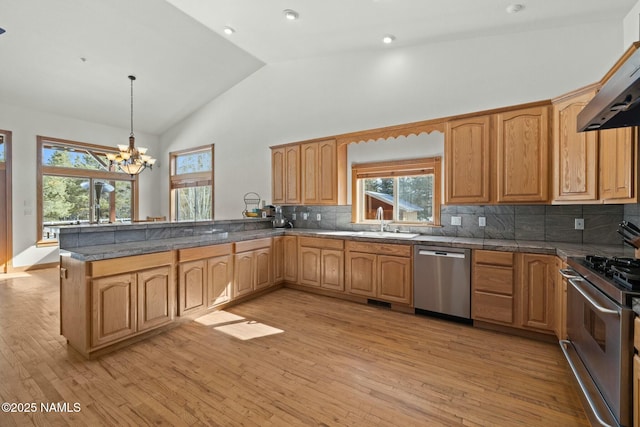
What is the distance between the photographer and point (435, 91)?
3.76m

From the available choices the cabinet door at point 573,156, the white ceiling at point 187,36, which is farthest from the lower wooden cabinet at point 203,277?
the cabinet door at point 573,156

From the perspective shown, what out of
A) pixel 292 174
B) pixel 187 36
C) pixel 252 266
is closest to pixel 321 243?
pixel 252 266

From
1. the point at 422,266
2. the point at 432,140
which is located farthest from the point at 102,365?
the point at 432,140

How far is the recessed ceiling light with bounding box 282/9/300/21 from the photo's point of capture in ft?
11.2

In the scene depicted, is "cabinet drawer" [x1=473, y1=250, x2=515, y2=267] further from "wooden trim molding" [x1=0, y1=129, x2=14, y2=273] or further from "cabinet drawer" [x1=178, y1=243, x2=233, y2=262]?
"wooden trim molding" [x1=0, y1=129, x2=14, y2=273]

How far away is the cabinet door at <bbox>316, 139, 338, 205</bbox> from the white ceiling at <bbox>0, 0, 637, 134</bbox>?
4.74 ft

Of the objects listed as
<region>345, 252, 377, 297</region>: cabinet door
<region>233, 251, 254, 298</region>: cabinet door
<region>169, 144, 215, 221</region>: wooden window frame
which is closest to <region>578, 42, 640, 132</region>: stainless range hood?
<region>345, 252, 377, 297</region>: cabinet door

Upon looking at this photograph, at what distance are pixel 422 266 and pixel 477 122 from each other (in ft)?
5.59

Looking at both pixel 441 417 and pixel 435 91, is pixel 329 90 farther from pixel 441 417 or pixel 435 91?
pixel 441 417

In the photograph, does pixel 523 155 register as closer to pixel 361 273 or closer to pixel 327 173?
pixel 361 273

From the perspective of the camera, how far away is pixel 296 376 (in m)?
2.19

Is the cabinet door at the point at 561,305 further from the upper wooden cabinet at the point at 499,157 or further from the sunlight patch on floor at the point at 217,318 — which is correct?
the sunlight patch on floor at the point at 217,318

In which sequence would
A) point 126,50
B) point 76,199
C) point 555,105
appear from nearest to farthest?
point 555,105 → point 126,50 → point 76,199

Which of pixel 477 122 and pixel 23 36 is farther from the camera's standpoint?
pixel 23 36
